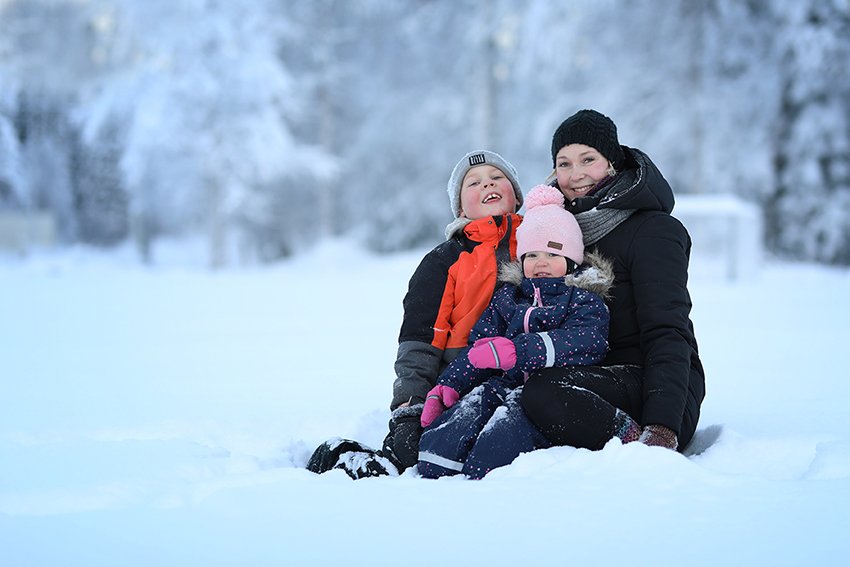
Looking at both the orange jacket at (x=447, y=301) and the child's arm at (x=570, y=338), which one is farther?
the orange jacket at (x=447, y=301)

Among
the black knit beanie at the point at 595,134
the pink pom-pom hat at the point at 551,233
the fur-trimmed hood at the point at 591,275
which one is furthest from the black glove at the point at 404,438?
the black knit beanie at the point at 595,134

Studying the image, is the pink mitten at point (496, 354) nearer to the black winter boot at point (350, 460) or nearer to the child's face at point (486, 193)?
the black winter boot at point (350, 460)

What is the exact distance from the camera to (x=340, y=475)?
2271 millimetres

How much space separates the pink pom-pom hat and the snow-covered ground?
69 centimetres

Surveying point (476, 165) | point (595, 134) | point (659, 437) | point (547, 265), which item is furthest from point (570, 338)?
point (476, 165)

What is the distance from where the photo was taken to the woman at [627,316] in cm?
235

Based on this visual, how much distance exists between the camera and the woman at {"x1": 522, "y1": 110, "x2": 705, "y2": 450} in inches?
92.6

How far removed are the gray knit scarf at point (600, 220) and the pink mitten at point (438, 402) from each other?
2.41ft

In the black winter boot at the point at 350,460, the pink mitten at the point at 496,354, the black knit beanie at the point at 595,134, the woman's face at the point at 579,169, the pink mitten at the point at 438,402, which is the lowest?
the black winter boot at the point at 350,460

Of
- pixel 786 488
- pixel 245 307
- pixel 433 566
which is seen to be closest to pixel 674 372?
pixel 786 488

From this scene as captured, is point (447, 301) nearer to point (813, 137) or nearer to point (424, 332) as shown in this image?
point (424, 332)

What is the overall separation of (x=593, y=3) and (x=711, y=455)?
454 inches

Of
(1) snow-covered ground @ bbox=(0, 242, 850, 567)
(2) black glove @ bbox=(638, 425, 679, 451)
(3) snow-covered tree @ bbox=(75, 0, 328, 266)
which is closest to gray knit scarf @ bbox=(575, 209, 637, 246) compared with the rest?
(2) black glove @ bbox=(638, 425, 679, 451)

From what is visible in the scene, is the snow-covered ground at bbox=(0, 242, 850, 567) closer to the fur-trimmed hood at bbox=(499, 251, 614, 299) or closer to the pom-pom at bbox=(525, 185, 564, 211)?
the fur-trimmed hood at bbox=(499, 251, 614, 299)
